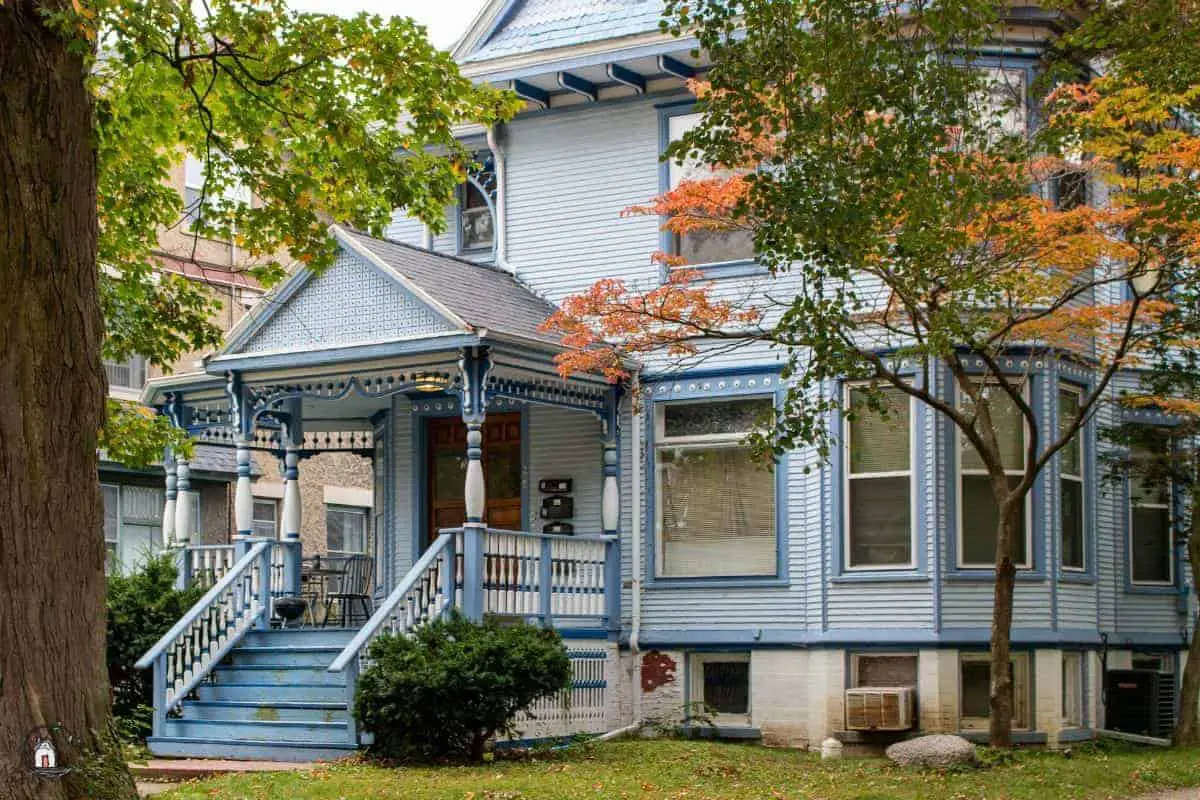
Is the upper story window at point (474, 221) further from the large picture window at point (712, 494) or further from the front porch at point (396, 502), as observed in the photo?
the large picture window at point (712, 494)

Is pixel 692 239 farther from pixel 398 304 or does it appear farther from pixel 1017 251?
pixel 1017 251

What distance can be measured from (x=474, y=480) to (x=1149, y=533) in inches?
322

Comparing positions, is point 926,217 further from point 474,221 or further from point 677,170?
point 474,221

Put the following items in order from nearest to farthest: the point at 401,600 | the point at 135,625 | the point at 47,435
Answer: the point at 47,435 < the point at 401,600 < the point at 135,625

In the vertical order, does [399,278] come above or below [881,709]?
above

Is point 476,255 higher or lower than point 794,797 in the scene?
higher

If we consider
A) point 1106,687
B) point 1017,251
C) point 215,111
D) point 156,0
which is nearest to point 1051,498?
point 1106,687

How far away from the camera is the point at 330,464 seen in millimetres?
34625

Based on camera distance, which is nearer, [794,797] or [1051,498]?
[794,797]

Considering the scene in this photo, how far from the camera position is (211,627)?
61.5ft

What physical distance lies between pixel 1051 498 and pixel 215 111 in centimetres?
930

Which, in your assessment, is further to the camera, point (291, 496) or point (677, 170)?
point (291, 496)

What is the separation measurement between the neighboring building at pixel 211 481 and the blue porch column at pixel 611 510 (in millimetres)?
10317

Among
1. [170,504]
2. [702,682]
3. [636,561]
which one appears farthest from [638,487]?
[170,504]
